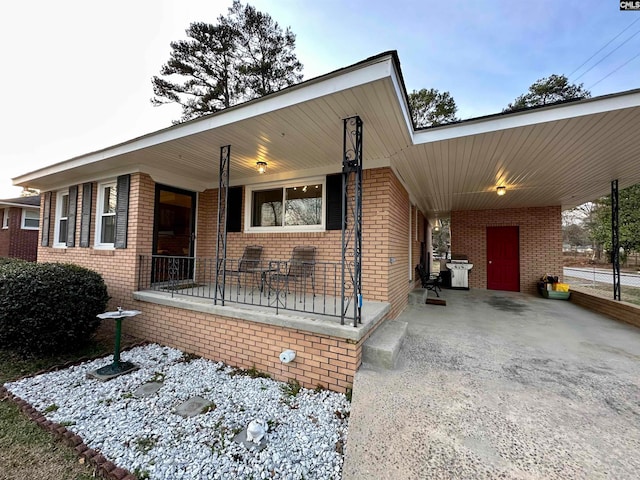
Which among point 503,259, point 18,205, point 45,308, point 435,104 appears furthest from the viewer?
point 435,104

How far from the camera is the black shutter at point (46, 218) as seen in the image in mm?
6612

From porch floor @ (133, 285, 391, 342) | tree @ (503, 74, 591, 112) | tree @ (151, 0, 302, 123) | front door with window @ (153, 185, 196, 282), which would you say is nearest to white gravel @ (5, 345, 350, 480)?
porch floor @ (133, 285, 391, 342)

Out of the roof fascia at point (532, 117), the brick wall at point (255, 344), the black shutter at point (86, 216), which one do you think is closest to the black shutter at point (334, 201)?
the roof fascia at point (532, 117)

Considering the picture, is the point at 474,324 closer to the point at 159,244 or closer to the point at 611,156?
the point at 611,156

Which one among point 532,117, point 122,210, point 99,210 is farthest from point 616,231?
point 99,210

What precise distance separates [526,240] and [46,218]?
13.8 metres

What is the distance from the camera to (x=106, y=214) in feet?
18.0

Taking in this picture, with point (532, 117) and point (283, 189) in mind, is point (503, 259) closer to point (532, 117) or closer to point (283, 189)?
point (532, 117)

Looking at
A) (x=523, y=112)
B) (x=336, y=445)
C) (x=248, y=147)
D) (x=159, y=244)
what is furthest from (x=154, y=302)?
(x=523, y=112)

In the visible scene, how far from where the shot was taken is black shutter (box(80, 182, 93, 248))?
562 centimetres

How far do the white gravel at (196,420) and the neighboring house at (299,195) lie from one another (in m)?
0.40

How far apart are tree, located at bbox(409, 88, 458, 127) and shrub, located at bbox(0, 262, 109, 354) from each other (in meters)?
13.9

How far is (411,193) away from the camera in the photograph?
652 cm

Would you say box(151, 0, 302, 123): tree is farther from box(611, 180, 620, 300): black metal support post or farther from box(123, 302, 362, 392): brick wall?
box(611, 180, 620, 300): black metal support post
